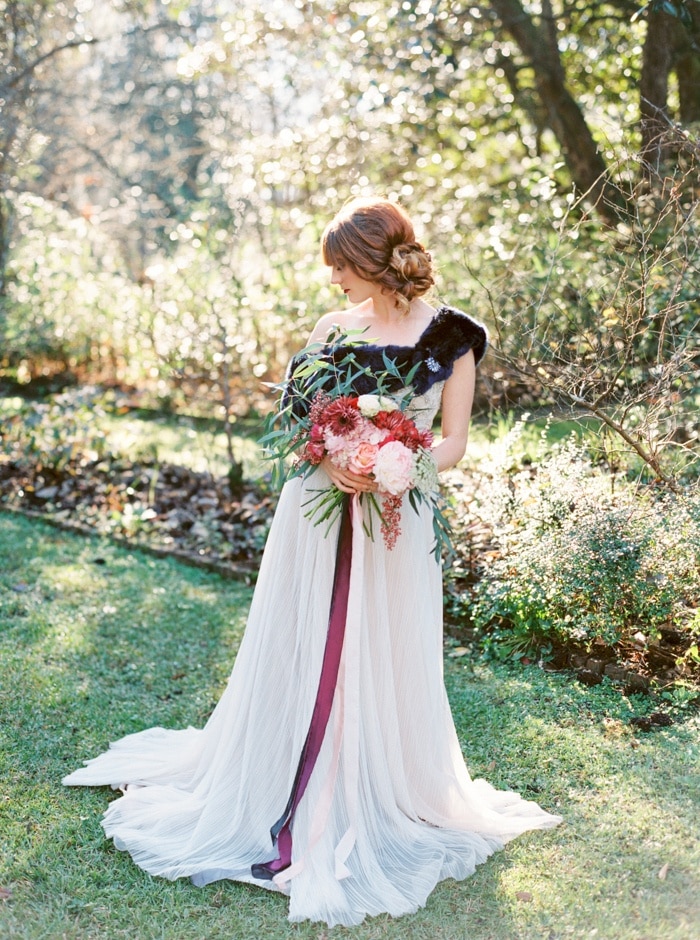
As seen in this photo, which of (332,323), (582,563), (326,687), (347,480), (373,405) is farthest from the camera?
(582,563)

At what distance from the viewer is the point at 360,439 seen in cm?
283

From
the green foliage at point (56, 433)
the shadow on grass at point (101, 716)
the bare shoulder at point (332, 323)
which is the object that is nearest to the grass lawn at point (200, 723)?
the shadow on grass at point (101, 716)

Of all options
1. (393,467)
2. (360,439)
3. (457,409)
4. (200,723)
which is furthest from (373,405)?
(200,723)

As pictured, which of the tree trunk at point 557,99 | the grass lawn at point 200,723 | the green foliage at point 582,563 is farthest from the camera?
the tree trunk at point 557,99

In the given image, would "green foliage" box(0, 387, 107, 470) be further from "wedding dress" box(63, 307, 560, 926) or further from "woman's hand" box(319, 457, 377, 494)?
"woman's hand" box(319, 457, 377, 494)

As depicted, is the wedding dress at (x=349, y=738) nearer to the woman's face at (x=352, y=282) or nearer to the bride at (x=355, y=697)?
the bride at (x=355, y=697)

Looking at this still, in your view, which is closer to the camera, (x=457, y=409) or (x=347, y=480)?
(x=347, y=480)

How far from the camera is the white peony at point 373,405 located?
285 cm

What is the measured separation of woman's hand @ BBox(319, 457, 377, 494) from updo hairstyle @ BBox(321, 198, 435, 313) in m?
0.64

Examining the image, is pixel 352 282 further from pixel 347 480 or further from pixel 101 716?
pixel 101 716

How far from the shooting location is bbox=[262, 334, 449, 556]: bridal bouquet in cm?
280

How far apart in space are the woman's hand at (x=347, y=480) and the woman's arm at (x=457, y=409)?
13.1 inches

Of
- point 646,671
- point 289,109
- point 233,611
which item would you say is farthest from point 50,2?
point 646,671

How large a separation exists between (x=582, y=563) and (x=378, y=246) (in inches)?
74.4
